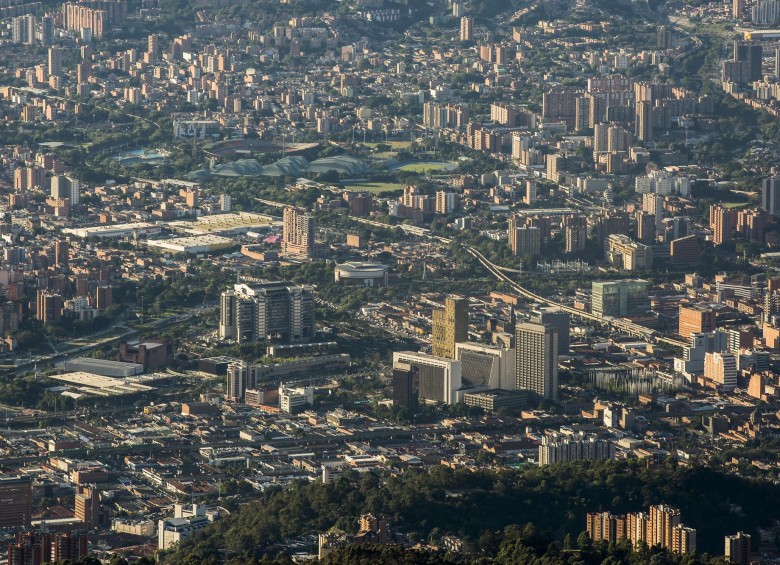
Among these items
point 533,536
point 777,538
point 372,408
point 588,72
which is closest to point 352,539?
point 533,536

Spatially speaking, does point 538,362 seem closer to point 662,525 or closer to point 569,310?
point 569,310

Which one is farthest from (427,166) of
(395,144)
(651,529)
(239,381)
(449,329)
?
(651,529)

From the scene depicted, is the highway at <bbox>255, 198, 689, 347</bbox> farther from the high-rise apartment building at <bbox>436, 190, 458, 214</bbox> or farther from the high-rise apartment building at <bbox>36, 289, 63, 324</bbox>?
the high-rise apartment building at <bbox>36, 289, 63, 324</bbox>

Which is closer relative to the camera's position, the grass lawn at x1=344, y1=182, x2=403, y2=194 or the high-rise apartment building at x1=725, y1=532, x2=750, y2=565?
the high-rise apartment building at x1=725, y1=532, x2=750, y2=565

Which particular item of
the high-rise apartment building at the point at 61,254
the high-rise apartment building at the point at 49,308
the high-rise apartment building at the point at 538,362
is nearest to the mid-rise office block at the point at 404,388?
the high-rise apartment building at the point at 538,362

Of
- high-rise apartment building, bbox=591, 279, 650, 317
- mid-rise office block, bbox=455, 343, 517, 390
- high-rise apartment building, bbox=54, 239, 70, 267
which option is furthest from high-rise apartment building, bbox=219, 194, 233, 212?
mid-rise office block, bbox=455, 343, 517, 390

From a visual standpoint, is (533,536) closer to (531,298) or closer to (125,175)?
(531,298)
